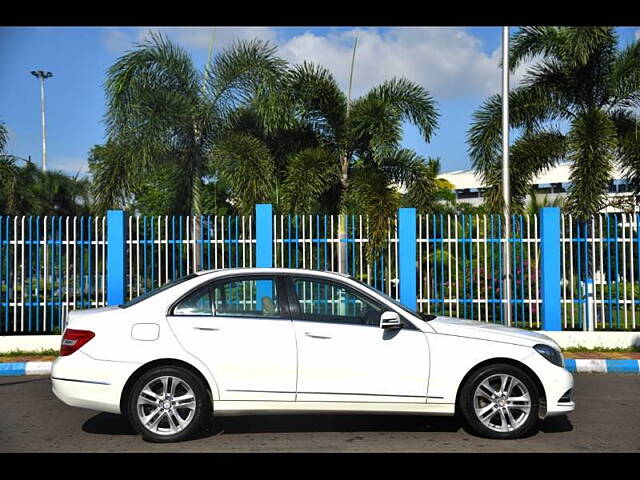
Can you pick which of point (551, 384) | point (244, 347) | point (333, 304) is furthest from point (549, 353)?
point (244, 347)

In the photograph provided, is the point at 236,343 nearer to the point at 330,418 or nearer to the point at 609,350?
the point at 330,418

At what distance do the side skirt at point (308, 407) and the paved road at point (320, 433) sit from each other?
266 millimetres

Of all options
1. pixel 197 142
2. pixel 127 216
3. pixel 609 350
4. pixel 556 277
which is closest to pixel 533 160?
pixel 556 277

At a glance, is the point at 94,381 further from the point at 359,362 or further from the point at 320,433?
the point at 359,362

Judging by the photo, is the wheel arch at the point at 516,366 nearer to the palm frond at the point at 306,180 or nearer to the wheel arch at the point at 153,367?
the wheel arch at the point at 153,367

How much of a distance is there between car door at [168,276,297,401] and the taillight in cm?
67

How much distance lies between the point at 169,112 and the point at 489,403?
384 inches

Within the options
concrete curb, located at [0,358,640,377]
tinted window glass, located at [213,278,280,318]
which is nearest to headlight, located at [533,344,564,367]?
tinted window glass, located at [213,278,280,318]

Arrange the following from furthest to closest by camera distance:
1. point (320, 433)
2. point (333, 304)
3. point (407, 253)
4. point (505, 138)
→ point (505, 138), point (407, 253), point (320, 433), point (333, 304)

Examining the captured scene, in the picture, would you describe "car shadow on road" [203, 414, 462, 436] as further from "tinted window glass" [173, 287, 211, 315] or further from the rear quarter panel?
"tinted window glass" [173, 287, 211, 315]

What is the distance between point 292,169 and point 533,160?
4.63 meters

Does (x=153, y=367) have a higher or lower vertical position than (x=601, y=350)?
higher

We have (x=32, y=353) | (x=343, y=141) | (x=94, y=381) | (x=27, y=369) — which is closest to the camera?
(x=94, y=381)

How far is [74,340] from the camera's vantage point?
6.29 metres
